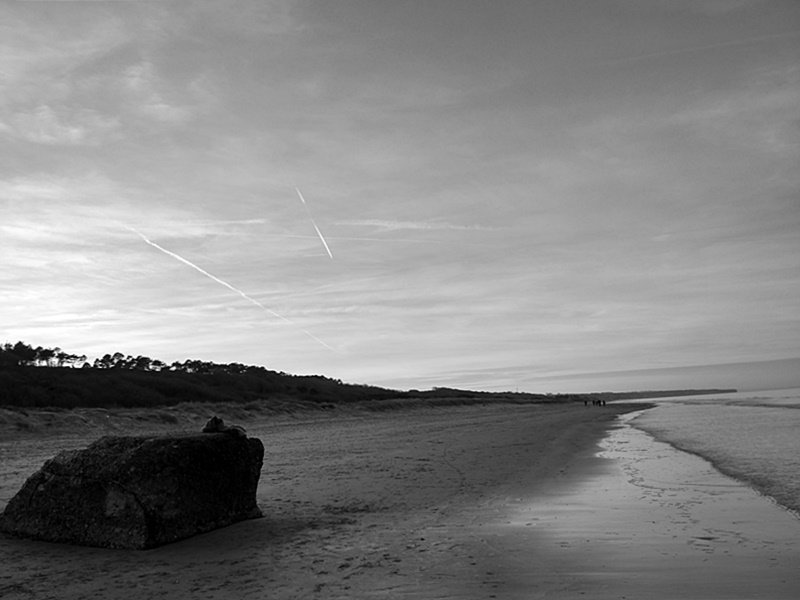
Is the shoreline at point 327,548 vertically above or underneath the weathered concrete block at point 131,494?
underneath

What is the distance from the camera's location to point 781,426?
2595 cm

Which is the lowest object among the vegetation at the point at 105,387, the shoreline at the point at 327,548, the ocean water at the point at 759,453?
the shoreline at the point at 327,548

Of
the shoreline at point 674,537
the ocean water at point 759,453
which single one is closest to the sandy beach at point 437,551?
the shoreline at point 674,537

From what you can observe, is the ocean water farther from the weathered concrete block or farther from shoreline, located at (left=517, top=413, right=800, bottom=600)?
the weathered concrete block

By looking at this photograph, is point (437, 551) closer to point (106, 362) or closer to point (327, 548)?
point (327, 548)

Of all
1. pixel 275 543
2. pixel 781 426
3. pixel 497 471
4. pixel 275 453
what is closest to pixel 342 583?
pixel 275 543

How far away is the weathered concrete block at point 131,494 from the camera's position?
7.57 metres

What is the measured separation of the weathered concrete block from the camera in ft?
24.8

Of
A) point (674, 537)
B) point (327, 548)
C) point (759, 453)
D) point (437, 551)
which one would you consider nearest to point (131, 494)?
point (327, 548)

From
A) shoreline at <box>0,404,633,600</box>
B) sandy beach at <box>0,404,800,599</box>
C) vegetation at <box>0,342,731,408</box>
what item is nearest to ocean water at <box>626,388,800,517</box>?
sandy beach at <box>0,404,800,599</box>

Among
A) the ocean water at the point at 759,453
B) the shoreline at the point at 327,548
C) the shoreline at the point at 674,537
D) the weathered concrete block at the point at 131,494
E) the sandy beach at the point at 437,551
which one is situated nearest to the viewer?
the shoreline at the point at 674,537

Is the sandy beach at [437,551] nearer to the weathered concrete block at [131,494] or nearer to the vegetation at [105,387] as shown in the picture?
the weathered concrete block at [131,494]

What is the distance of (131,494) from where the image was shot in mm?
7676

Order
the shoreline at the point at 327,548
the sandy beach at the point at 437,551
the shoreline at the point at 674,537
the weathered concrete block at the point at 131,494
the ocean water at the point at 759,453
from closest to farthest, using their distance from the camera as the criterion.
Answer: the shoreline at the point at 674,537 → the sandy beach at the point at 437,551 → the shoreline at the point at 327,548 → the weathered concrete block at the point at 131,494 → the ocean water at the point at 759,453
